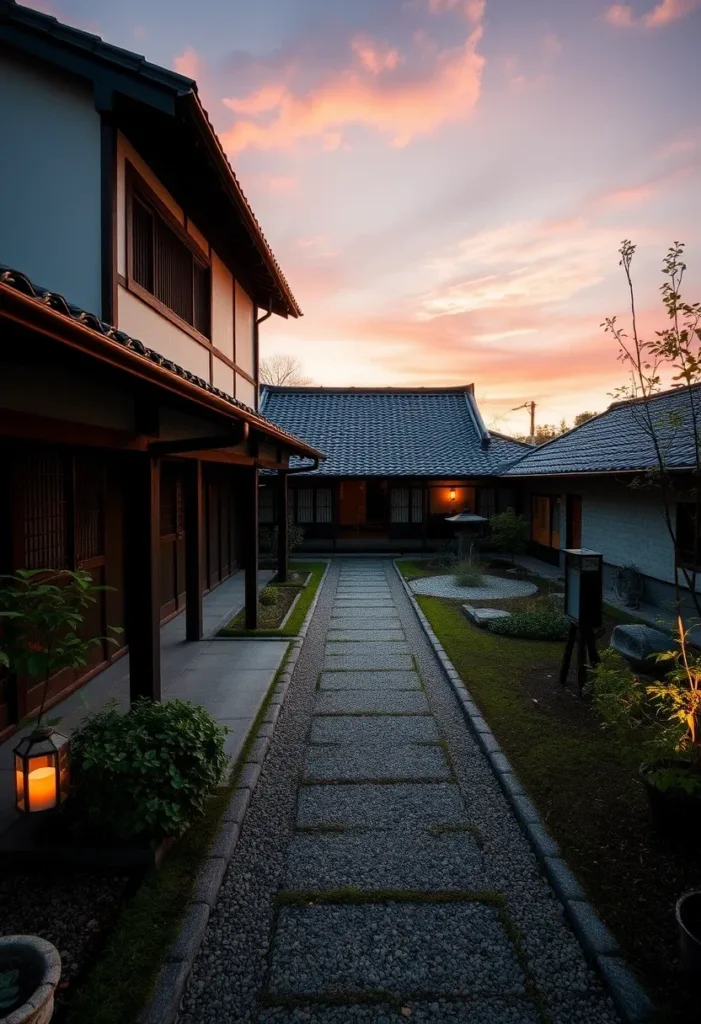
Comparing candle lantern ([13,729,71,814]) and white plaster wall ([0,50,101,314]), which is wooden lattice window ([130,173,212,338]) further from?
candle lantern ([13,729,71,814])

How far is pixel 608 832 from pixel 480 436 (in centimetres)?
1779

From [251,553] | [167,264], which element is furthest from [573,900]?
[167,264]

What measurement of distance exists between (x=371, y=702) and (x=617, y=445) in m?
8.63

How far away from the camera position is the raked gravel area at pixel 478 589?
1163 cm

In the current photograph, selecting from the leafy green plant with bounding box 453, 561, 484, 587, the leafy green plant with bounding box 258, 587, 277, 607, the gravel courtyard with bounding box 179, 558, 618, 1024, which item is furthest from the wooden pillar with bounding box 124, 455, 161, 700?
the leafy green plant with bounding box 453, 561, 484, 587

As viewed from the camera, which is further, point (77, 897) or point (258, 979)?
point (77, 897)

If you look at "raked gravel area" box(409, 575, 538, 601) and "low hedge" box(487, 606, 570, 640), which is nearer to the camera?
"low hedge" box(487, 606, 570, 640)

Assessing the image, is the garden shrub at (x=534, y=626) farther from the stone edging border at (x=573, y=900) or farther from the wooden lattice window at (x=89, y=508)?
the wooden lattice window at (x=89, y=508)

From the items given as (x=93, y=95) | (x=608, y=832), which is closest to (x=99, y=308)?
(x=93, y=95)

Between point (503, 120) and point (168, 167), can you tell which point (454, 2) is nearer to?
point (503, 120)

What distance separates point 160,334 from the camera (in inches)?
235

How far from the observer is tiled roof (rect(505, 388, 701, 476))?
8680 millimetres

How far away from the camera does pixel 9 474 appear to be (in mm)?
4789

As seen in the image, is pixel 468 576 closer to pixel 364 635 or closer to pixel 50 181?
pixel 364 635
